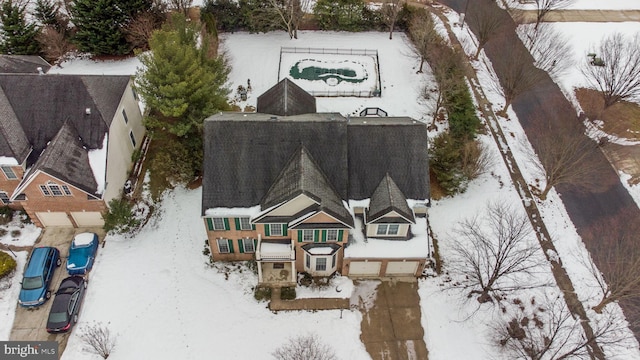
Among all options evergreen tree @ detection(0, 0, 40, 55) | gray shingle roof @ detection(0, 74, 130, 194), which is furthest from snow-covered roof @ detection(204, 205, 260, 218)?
evergreen tree @ detection(0, 0, 40, 55)

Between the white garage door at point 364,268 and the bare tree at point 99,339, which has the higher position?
the white garage door at point 364,268

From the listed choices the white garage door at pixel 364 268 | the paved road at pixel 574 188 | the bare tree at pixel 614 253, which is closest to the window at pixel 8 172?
the white garage door at pixel 364 268

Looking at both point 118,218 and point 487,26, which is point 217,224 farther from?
point 487,26

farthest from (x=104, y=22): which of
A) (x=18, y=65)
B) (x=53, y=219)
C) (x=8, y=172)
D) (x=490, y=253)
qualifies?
(x=490, y=253)

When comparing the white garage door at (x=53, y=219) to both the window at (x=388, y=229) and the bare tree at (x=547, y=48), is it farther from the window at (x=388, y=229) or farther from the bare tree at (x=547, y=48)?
the bare tree at (x=547, y=48)

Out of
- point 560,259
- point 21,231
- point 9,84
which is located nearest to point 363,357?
point 560,259

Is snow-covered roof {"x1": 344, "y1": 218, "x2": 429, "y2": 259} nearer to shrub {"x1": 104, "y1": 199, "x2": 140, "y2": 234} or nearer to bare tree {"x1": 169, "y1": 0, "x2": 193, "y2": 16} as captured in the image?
shrub {"x1": 104, "y1": 199, "x2": 140, "y2": 234}

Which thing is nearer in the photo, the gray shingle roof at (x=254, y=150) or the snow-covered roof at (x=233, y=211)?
the snow-covered roof at (x=233, y=211)
